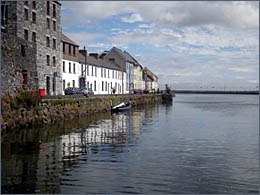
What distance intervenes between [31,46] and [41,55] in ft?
39.5

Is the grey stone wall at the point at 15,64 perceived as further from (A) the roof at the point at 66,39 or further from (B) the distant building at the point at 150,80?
(B) the distant building at the point at 150,80

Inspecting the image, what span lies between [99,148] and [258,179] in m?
9.14

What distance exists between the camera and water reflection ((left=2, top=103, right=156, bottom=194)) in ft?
38.9

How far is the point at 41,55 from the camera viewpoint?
43.5m

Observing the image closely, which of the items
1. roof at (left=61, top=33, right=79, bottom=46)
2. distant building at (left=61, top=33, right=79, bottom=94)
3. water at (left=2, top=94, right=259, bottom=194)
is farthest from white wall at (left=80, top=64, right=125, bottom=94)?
water at (left=2, top=94, right=259, bottom=194)

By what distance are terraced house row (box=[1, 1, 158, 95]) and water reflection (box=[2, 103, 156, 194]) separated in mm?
5779

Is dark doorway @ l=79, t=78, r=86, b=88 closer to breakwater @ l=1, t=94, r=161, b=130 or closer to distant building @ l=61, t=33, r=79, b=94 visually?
distant building @ l=61, t=33, r=79, b=94

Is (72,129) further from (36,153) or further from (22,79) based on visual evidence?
(36,153)

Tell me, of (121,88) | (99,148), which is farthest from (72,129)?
(121,88)

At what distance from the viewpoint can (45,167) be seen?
14.1m

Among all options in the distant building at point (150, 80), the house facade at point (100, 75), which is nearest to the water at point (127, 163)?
the house facade at point (100, 75)

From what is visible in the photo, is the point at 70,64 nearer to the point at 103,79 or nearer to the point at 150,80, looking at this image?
the point at 103,79

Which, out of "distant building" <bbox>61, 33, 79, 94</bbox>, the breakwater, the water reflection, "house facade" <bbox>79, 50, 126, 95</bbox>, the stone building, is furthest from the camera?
"house facade" <bbox>79, 50, 126, 95</bbox>

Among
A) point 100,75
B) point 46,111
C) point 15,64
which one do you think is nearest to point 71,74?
point 100,75
